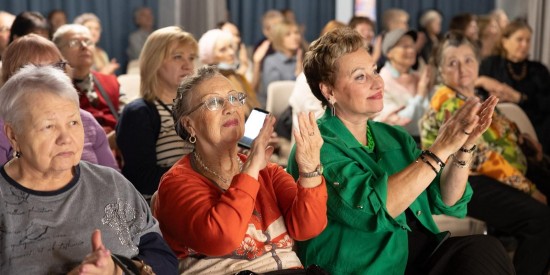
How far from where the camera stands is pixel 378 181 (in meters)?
2.49

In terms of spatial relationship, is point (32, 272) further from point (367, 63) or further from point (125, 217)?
point (367, 63)

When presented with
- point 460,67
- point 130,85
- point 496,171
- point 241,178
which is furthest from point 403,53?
point 241,178

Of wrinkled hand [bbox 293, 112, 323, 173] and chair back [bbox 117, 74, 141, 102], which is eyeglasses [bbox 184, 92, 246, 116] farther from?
chair back [bbox 117, 74, 141, 102]

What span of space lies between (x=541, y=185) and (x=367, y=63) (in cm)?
198

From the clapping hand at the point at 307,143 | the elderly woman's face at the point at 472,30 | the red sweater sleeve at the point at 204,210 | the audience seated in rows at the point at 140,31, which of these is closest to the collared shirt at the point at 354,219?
the clapping hand at the point at 307,143

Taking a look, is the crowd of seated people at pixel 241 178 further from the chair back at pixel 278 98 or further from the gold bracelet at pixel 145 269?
the chair back at pixel 278 98

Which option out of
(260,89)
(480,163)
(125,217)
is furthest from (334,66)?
(260,89)

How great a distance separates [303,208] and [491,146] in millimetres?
1892

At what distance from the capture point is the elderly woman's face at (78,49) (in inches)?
156

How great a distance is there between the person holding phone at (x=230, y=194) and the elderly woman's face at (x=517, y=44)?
3737mm

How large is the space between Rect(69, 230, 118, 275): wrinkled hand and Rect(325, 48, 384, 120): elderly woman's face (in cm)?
105

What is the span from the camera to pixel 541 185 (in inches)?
168

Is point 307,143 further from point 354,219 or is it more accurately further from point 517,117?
point 517,117

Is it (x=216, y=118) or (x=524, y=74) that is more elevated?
(x=216, y=118)
